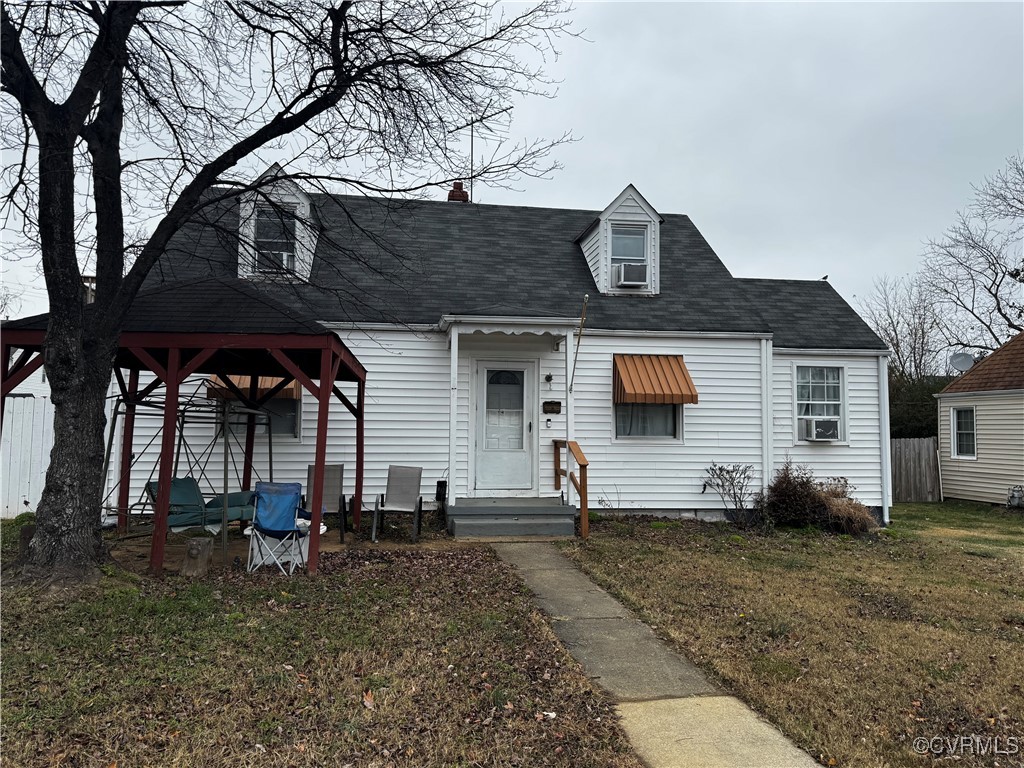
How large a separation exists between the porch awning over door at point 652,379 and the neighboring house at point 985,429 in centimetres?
1008

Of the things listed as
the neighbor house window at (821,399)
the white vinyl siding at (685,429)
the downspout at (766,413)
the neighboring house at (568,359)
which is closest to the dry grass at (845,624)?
the white vinyl siding at (685,429)

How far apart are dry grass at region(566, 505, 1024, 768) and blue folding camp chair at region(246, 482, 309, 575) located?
3.28 metres

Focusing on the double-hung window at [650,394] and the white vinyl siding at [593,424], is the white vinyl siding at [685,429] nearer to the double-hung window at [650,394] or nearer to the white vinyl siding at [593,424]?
the white vinyl siding at [593,424]

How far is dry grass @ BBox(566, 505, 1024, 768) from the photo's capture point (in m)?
3.88

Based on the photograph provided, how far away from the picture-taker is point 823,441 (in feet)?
39.7

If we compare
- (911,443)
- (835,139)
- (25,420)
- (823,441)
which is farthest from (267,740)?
(911,443)

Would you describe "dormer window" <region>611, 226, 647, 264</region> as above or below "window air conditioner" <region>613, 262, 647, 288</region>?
above

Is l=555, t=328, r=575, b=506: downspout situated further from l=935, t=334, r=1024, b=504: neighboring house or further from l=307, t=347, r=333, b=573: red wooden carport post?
l=935, t=334, r=1024, b=504: neighboring house

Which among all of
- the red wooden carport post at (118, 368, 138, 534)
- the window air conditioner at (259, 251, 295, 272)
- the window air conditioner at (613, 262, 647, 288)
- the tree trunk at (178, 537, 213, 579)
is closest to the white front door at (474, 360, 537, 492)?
the window air conditioner at (613, 262, 647, 288)

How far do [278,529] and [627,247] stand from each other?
8243 mm

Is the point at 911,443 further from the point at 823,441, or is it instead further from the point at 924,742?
the point at 924,742

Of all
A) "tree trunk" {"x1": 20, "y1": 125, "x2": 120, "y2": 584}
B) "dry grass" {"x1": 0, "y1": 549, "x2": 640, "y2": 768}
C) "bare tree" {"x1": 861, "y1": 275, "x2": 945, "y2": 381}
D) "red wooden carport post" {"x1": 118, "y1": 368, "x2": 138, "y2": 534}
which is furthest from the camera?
"bare tree" {"x1": 861, "y1": 275, "x2": 945, "y2": 381}

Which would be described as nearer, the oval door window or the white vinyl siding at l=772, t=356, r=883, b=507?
the oval door window

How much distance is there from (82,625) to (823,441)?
1141cm
